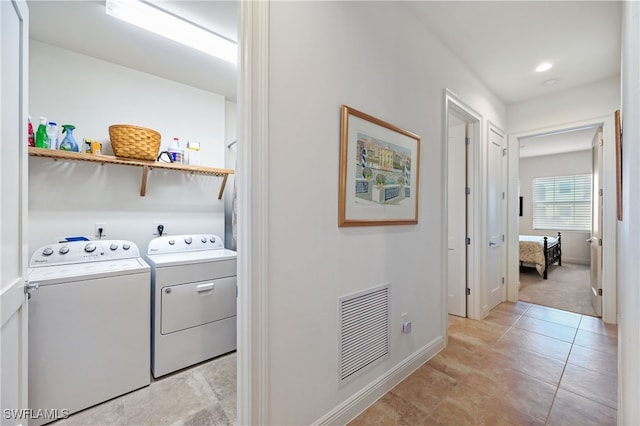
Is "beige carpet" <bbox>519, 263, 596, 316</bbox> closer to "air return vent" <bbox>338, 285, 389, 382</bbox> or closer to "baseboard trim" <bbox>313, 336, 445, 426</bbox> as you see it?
"baseboard trim" <bbox>313, 336, 445, 426</bbox>

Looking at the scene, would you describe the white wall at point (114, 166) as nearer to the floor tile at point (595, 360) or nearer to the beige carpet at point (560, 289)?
the floor tile at point (595, 360)

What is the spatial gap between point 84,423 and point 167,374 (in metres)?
0.51

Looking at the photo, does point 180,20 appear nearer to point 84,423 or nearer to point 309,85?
point 309,85

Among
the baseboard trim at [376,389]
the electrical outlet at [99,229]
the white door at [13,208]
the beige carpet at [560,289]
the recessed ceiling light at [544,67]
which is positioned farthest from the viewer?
the beige carpet at [560,289]

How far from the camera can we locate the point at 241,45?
45.7 inches

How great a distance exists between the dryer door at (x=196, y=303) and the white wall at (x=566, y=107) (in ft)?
14.0

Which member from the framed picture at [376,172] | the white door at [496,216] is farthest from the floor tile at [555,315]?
the framed picture at [376,172]

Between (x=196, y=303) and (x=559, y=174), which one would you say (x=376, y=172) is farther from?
(x=559, y=174)

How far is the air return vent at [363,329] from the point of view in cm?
156

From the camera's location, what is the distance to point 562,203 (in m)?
6.58

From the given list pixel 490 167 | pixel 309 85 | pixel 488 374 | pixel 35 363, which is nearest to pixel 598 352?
pixel 488 374

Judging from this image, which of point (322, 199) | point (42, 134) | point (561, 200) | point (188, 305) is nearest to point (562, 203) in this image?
Result: point (561, 200)

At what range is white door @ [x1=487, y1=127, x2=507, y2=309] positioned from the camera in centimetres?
326

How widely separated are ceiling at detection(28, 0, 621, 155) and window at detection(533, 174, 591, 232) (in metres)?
4.64
